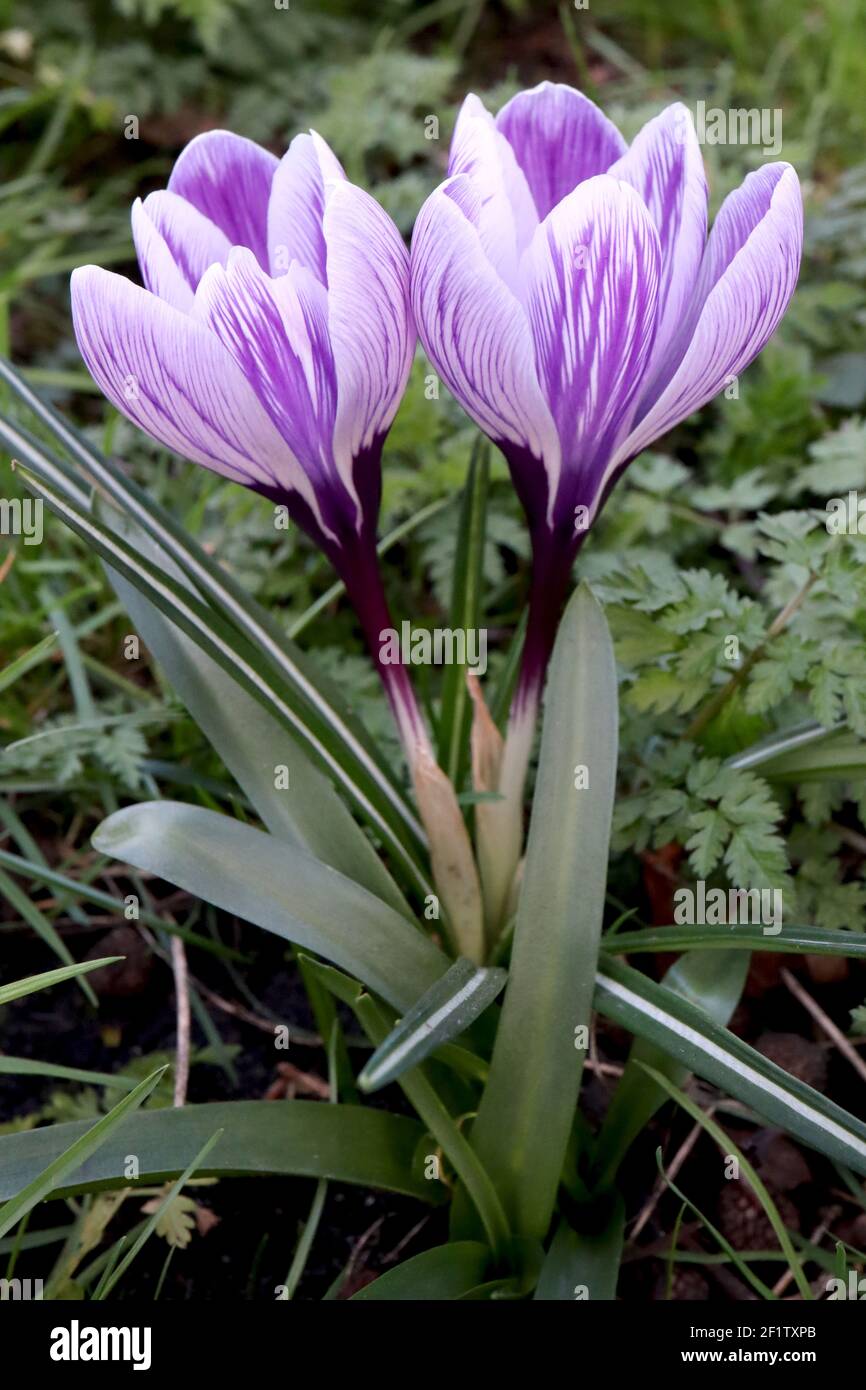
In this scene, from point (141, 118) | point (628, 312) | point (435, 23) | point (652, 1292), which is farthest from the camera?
point (435, 23)

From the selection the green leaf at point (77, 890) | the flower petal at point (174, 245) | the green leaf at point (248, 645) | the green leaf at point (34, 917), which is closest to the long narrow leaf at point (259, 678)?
the green leaf at point (248, 645)

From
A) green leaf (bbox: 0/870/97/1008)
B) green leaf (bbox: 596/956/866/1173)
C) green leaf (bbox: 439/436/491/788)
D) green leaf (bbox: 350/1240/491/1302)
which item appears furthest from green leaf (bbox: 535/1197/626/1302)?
green leaf (bbox: 0/870/97/1008)

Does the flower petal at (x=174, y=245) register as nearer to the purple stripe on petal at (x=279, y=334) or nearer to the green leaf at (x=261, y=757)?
the purple stripe on petal at (x=279, y=334)

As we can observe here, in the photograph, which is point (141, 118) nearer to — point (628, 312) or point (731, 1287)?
point (628, 312)

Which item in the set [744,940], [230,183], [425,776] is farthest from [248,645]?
[744,940]
